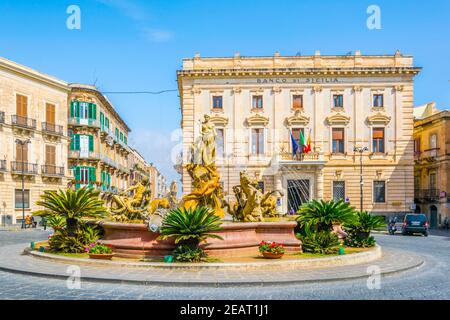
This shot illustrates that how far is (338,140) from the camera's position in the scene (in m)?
41.7

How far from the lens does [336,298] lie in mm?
9891

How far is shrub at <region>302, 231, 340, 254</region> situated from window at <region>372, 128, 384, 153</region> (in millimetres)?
27873

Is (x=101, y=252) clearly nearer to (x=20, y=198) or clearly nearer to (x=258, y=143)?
(x=258, y=143)

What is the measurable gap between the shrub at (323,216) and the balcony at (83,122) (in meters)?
38.4

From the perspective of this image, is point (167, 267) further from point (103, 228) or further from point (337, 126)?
point (337, 126)

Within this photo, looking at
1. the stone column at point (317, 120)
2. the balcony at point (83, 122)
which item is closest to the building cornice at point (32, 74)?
the balcony at point (83, 122)

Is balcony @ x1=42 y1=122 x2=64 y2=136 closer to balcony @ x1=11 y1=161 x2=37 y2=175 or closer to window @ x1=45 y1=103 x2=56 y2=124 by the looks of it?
window @ x1=45 y1=103 x2=56 y2=124

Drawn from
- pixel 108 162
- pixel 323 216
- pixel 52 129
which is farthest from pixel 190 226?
pixel 108 162

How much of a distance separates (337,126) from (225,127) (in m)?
9.32

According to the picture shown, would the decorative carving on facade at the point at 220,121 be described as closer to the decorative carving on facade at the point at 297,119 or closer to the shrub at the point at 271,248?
the decorative carving on facade at the point at 297,119

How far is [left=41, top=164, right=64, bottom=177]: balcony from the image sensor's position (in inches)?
1672

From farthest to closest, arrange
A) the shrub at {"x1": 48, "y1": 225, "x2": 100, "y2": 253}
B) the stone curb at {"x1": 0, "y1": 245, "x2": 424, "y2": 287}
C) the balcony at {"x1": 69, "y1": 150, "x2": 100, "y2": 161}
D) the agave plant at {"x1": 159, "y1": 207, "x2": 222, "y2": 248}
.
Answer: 1. the balcony at {"x1": 69, "y1": 150, "x2": 100, "y2": 161}
2. the shrub at {"x1": 48, "y1": 225, "x2": 100, "y2": 253}
3. the agave plant at {"x1": 159, "y1": 207, "x2": 222, "y2": 248}
4. the stone curb at {"x1": 0, "y1": 245, "x2": 424, "y2": 287}

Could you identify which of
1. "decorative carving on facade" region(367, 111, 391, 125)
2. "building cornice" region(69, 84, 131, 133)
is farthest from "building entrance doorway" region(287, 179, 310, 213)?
"building cornice" region(69, 84, 131, 133)

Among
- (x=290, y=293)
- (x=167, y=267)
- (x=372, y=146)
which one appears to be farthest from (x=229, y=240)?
(x=372, y=146)
